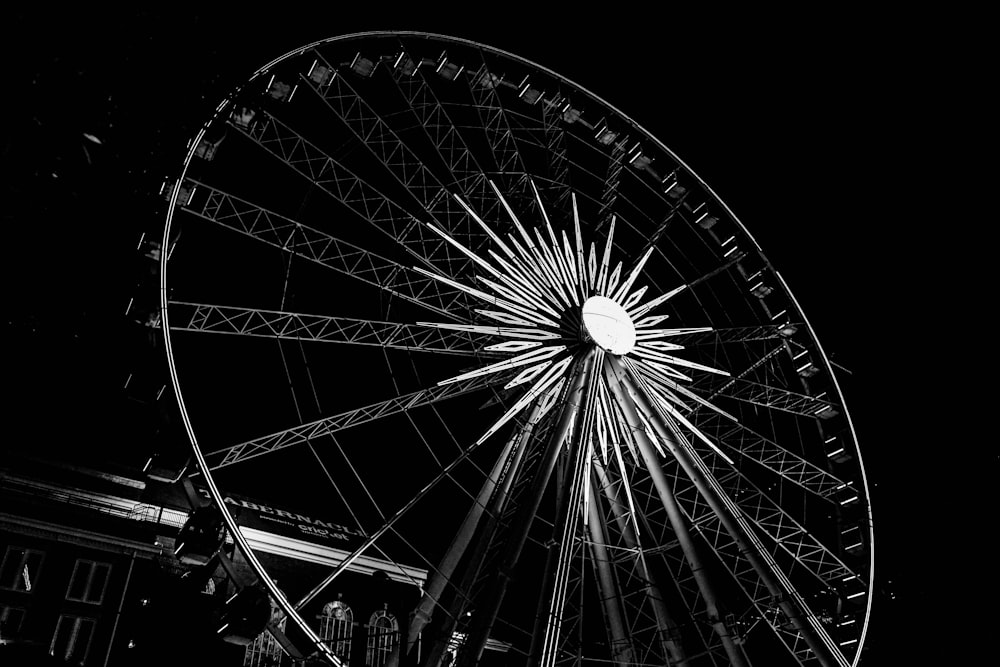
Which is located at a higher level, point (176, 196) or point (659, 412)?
point (176, 196)

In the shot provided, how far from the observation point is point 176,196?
56.5 ft

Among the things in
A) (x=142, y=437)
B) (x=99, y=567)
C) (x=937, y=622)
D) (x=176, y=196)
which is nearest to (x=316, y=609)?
(x=99, y=567)

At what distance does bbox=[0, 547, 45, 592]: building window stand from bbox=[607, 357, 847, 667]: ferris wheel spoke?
1698 centimetres

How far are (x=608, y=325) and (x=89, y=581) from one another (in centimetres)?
1660

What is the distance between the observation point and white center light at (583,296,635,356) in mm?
19219

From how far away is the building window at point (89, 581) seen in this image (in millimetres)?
23594

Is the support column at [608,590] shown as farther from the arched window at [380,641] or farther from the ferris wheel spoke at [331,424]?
the arched window at [380,641]

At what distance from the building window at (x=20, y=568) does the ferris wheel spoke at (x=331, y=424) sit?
30.0 ft

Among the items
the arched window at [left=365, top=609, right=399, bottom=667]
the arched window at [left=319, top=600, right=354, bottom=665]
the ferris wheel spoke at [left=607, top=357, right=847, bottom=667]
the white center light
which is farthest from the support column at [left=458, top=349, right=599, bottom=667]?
the arched window at [left=319, top=600, right=354, bottom=665]

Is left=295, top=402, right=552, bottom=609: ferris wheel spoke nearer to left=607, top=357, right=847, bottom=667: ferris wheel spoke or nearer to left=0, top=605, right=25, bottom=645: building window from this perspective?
left=607, top=357, right=847, bottom=667: ferris wheel spoke

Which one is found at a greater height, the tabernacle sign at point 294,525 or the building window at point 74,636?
the tabernacle sign at point 294,525

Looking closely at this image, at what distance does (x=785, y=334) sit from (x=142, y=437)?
18181 mm

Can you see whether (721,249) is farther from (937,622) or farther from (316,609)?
(316,609)

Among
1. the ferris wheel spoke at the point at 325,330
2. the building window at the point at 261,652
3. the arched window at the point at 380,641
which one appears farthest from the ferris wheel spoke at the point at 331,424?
the arched window at the point at 380,641
